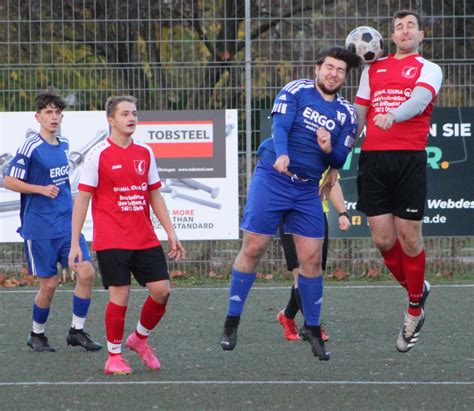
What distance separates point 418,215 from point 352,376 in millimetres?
1282

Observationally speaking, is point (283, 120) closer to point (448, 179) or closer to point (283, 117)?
point (283, 117)

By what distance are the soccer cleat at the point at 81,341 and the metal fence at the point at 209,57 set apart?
17.8 feet

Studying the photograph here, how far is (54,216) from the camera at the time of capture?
1023 cm

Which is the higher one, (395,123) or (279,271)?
(395,123)

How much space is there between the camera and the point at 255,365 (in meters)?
9.12

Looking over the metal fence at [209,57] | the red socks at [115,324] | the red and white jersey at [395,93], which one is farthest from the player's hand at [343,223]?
the metal fence at [209,57]

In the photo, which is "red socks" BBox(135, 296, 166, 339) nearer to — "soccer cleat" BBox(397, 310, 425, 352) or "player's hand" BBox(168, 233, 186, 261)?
"player's hand" BBox(168, 233, 186, 261)

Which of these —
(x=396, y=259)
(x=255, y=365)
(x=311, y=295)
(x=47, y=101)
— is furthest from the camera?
(x=47, y=101)

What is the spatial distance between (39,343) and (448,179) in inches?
269

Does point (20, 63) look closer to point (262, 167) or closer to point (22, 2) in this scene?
point (22, 2)

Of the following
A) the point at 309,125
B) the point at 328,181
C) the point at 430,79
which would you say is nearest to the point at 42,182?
the point at 328,181

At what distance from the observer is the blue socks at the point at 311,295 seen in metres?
8.84

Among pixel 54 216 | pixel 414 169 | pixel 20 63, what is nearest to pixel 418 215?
pixel 414 169

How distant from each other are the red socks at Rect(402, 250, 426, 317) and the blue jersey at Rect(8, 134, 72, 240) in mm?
2799
